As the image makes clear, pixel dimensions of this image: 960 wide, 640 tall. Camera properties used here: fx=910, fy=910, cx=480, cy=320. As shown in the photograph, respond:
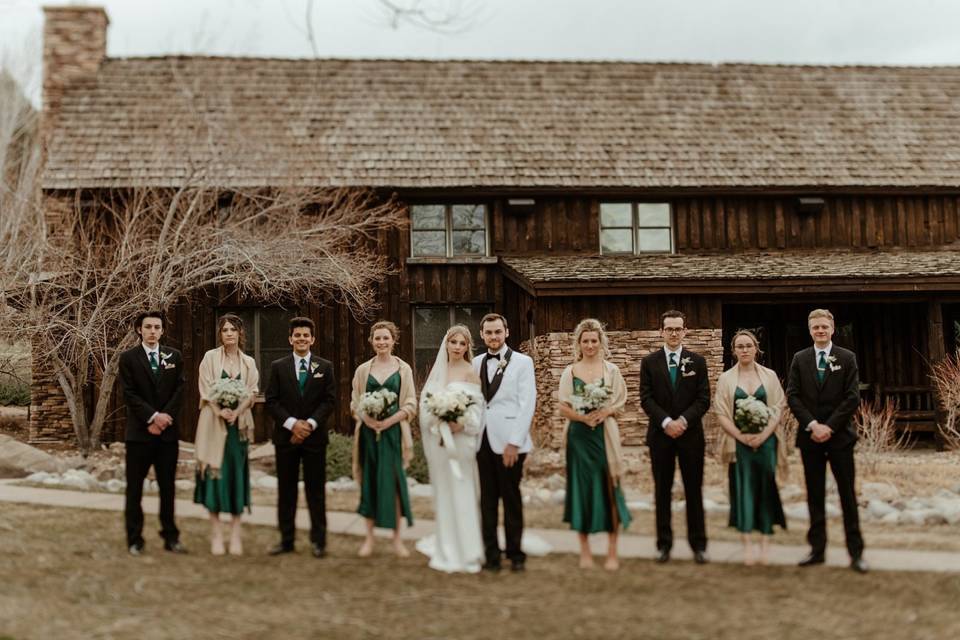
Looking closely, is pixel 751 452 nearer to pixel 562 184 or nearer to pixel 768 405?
pixel 768 405

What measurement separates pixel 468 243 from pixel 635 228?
3.32 metres

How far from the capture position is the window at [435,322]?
17531 millimetres

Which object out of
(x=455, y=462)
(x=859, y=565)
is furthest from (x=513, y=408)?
(x=859, y=565)

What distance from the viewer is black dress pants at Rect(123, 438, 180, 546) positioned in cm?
721

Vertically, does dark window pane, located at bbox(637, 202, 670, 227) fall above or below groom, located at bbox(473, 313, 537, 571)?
above

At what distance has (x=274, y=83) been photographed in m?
19.7

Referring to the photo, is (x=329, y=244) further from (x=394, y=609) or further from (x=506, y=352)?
(x=394, y=609)

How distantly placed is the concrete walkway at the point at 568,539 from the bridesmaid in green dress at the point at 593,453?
0.50 m

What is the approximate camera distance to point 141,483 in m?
7.32

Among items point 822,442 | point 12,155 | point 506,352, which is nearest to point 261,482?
point 506,352

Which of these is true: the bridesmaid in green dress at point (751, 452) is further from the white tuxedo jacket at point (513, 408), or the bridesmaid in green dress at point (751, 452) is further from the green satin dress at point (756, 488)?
the white tuxedo jacket at point (513, 408)

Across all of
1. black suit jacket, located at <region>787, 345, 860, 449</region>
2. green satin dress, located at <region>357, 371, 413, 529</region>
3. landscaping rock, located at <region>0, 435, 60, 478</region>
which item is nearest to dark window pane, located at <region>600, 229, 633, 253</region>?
landscaping rock, located at <region>0, 435, 60, 478</region>

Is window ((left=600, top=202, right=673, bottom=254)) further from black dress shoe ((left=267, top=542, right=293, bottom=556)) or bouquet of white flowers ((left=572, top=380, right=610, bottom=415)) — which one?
black dress shoe ((left=267, top=542, right=293, bottom=556))

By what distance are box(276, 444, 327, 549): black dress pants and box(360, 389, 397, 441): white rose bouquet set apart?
1.60 feet
